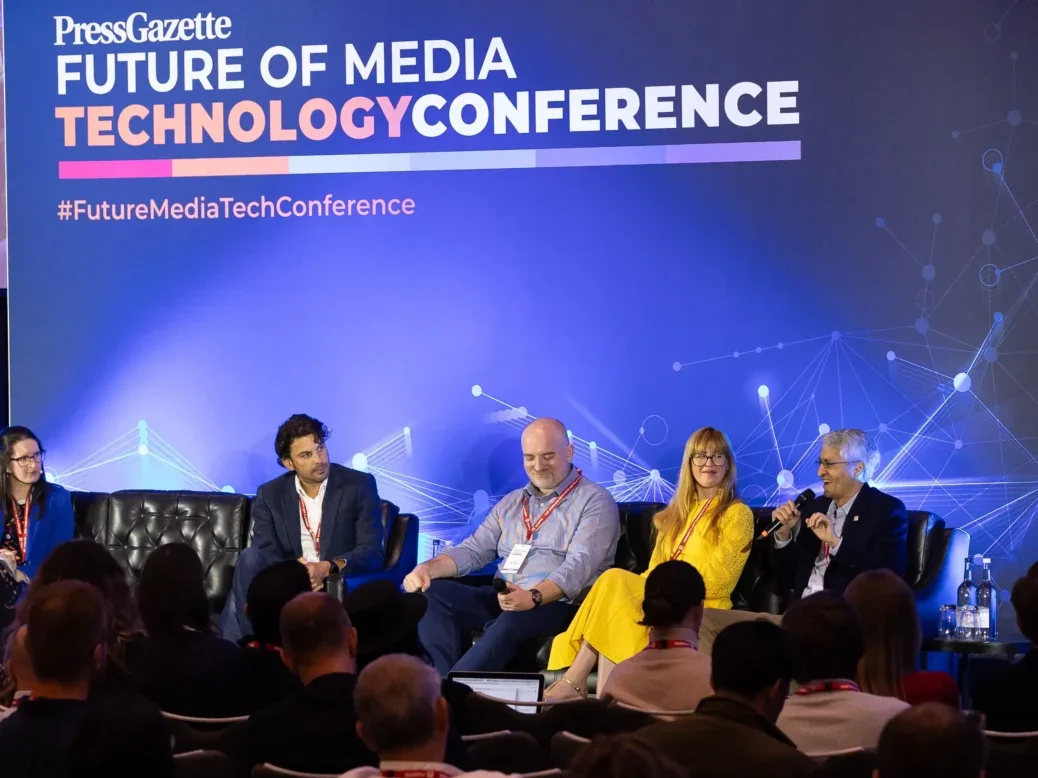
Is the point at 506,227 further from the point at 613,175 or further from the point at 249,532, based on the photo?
the point at 249,532

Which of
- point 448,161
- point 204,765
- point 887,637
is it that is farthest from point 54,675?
point 448,161

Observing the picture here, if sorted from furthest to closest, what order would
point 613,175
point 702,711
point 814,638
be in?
point 613,175 → point 814,638 → point 702,711

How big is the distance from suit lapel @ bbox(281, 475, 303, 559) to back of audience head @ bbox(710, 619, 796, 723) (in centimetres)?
385

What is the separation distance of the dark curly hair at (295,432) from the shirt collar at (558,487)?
3.31 ft

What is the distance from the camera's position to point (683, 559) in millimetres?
5938

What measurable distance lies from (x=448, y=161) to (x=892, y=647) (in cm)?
417

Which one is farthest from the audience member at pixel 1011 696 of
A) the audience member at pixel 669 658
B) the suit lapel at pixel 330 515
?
the suit lapel at pixel 330 515

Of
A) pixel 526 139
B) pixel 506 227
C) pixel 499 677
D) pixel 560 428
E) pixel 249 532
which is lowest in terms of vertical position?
pixel 499 677

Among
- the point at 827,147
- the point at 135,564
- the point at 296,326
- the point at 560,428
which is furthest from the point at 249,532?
the point at 827,147

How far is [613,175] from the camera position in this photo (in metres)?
6.77

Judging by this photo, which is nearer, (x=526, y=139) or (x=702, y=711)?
(x=702, y=711)

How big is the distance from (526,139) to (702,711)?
4.53m

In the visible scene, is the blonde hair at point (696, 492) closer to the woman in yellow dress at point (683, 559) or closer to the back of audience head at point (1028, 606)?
the woman in yellow dress at point (683, 559)

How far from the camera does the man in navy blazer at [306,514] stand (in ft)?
Answer: 21.1
